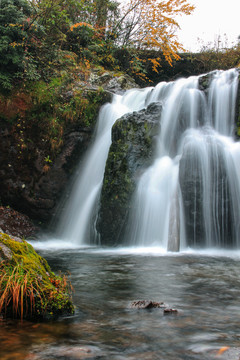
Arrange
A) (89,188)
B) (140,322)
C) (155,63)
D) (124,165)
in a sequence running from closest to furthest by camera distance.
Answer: (140,322)
(124,165)
(89,188)
(155,63)

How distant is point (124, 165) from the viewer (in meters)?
8.95

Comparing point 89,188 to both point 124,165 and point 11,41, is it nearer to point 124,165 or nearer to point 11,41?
point 124,165

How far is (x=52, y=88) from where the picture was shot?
1152 centimetres

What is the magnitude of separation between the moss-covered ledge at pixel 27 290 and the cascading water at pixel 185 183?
4.76 metres

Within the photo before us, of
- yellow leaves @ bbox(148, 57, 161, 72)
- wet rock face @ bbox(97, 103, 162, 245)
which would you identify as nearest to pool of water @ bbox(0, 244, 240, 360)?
wet rock face @ bbox(97, 103, 162, 245)

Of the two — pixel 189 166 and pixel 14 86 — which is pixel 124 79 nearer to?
pixel 14 86

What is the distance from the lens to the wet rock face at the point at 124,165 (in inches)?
341

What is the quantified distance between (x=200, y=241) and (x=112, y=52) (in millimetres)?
11515

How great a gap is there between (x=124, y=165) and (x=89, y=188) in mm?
1942

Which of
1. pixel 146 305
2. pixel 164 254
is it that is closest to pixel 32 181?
pixel 164 254

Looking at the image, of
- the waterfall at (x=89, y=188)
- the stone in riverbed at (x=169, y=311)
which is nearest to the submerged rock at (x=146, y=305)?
the stone in riverbed at (x=169, y=311)

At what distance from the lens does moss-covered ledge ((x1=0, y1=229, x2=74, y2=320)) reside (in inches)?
109

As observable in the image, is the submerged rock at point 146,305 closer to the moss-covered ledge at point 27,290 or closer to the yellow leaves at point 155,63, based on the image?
the moss-covered ledge at point 27,290

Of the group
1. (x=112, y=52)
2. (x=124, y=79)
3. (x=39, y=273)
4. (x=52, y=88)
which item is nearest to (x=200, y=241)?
(x=39, y=273)
